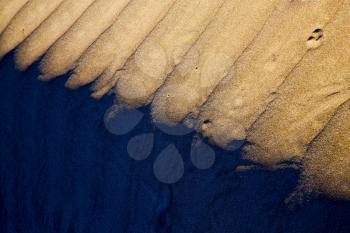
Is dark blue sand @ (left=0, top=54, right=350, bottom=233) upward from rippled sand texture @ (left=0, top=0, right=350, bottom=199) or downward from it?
downward

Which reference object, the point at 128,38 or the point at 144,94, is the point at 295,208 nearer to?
the point at 144,94

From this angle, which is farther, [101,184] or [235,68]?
[101,184]

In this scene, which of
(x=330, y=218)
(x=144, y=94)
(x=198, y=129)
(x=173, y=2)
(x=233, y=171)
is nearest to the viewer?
(x=330, y=218)

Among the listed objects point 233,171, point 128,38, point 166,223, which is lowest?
point 166,223

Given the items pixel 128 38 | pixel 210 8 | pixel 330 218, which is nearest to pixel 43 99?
pixel 128 38

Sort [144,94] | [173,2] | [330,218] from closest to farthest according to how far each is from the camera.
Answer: [330,218]
[144,94]
[173,2]
